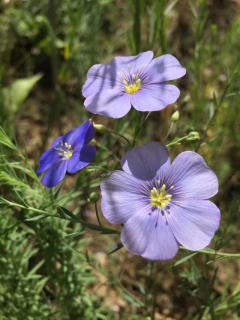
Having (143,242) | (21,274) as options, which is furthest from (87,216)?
(143,242)

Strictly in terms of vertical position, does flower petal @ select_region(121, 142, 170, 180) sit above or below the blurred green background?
above

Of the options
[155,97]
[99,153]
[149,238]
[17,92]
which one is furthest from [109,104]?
[17,92]

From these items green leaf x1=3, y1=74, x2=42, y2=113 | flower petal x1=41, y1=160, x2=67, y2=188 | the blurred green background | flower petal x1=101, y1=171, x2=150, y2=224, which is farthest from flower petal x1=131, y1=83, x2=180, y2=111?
green leaf x1=3, y1=74, x2=42, y2=113

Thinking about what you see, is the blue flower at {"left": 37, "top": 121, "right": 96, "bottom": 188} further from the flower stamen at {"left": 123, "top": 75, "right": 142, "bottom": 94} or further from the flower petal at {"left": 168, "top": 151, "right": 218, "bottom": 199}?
the flower petal at {"left": 168, "top": 151, "right": 218, "bottom": 199}

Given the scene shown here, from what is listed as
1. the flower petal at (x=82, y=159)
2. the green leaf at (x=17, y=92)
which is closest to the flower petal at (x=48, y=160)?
the flower petal at (x=82, y=159)

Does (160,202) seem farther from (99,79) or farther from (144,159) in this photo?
(99,79)

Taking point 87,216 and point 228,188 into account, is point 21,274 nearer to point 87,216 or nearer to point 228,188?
point 87,216
